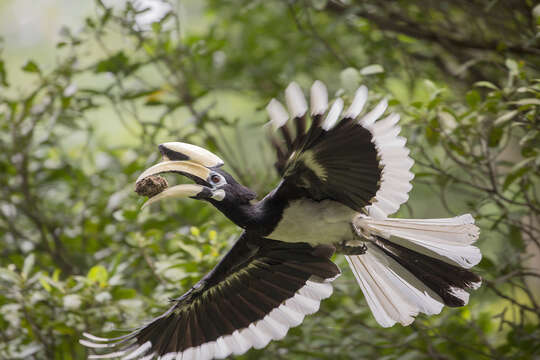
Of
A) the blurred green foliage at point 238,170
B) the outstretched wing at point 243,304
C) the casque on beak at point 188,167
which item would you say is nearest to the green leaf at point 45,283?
the blurred green foliage at point 238,170

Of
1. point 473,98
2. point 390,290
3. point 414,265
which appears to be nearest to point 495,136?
point 473,98

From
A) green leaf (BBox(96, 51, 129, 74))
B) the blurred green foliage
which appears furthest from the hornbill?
green leaf (BBox(96, 51, 129, 74))

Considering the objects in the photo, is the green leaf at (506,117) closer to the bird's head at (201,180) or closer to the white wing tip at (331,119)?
the white wing tip at (331,119)

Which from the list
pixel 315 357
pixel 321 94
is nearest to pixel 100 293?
pixel 315 357

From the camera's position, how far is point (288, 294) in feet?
5.95

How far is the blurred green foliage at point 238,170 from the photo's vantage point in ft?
5.96

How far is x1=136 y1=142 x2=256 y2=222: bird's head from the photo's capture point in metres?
1.47

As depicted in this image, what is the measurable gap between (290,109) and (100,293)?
3.32 feet

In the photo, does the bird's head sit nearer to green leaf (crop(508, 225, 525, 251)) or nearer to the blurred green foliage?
the blurred green foliage

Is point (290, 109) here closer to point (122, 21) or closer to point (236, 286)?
point (236, 286)

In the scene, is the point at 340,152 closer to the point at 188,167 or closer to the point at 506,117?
the point at 188,167

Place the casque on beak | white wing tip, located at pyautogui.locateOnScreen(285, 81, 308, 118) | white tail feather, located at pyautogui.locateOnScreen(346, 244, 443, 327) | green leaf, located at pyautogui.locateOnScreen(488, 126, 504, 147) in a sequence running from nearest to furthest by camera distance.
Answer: white wing tip, located at pyautogui.locateOnScreen(285, 81, 308, 118) → the casque on beak → white tail feather, located at pyautogui.locateOnScreen(346, 244, 443, 327) → green leaf, located at pyautogui.locateOnScreen(488, 126, 504, 147)

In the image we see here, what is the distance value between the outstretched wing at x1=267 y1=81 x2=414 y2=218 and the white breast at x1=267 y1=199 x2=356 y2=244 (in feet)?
0.11

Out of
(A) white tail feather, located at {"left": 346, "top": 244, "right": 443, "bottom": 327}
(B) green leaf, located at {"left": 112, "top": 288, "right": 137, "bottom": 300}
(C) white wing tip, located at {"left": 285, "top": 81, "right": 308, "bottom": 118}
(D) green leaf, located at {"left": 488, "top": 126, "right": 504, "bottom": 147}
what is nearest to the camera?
(C) white wing tip, located at {"left": 285, "top": 81, "right": 308, "bottom": 118}
